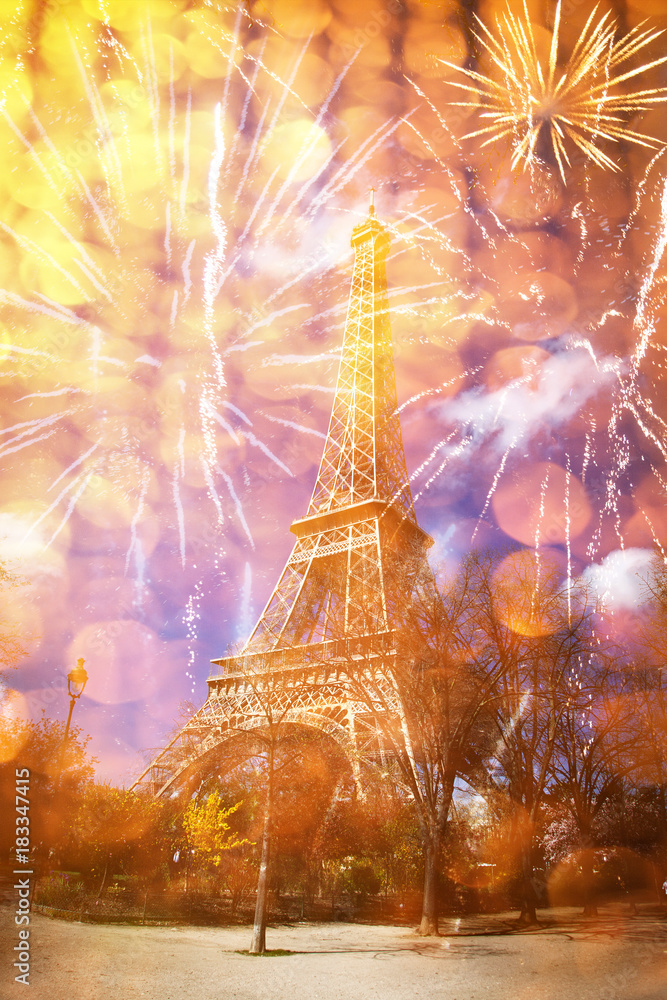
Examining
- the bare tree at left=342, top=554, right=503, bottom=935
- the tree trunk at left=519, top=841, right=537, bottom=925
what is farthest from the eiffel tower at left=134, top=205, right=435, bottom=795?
the tree trunk at left=519, top=841, right=537, bottom=925

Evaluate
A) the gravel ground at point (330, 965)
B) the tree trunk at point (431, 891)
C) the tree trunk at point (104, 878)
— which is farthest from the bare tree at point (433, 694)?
the tree trunk at point (104, 878)

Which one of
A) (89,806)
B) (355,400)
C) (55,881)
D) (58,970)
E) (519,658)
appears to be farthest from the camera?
(355,400)

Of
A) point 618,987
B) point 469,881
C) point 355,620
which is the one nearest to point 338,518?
point 355,620

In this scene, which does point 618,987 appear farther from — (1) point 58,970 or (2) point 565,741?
(2) point 565,741

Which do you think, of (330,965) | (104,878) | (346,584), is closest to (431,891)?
(330,965)

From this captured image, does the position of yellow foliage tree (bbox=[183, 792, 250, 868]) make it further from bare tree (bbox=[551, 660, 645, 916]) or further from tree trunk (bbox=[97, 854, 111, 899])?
bare tree (bbox=[551, 660, 645, 916])

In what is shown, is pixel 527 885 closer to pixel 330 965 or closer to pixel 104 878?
pixel 330 965
